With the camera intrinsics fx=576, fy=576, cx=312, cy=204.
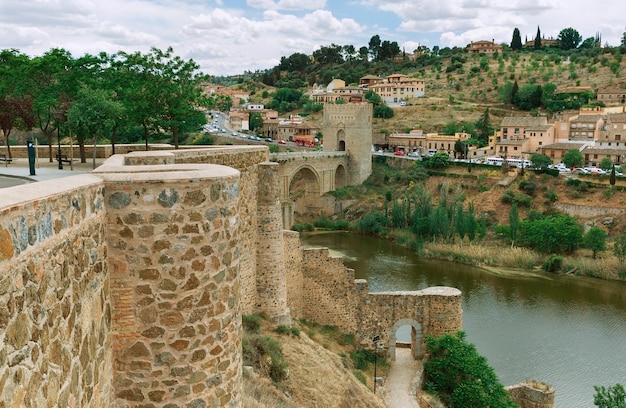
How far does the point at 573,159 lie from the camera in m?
40.9

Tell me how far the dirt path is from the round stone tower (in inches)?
1165

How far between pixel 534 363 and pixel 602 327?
509 centimetres

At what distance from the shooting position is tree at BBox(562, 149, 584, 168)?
134 ft

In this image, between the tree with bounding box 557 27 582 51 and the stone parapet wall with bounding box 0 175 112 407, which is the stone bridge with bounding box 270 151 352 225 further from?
the tree with bounding box 557 27 582 51

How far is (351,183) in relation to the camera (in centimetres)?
4494

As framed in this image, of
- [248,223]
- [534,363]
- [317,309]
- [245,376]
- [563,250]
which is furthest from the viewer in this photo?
[563,250]

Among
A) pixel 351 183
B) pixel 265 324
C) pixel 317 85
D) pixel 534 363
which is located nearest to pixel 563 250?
pixel 534 363

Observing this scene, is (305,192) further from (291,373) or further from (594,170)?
(291,373)

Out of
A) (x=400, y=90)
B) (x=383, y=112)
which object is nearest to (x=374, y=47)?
(x=400, y=90)

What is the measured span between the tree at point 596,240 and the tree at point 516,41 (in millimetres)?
70643

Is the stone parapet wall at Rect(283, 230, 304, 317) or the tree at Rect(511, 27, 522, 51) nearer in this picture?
the stone parapet wall at Rect(283, 230, 304, 317)

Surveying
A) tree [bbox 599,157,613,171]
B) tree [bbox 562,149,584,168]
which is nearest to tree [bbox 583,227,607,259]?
tree [bbox 599,157,613,171]

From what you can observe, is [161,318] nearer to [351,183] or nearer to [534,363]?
[534,363]

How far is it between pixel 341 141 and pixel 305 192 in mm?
5882
